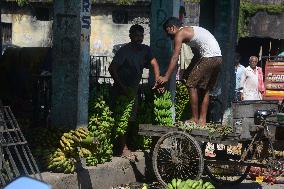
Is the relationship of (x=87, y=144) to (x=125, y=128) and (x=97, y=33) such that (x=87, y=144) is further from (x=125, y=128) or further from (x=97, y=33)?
(x=97, y=33)

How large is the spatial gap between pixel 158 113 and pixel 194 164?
1.43 m

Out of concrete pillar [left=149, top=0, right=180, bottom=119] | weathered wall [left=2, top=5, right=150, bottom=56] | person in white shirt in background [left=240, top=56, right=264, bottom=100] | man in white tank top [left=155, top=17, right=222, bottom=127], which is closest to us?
man in white tank top [left=155, top=17, right=222, bottom=127]

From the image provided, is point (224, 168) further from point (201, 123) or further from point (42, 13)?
point (42, 13)

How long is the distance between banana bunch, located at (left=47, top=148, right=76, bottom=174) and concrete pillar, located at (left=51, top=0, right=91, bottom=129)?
0.50m

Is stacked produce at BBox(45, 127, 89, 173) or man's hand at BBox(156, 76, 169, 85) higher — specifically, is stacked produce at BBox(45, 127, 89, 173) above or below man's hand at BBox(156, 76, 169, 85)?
below

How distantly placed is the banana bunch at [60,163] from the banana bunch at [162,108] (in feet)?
6.36

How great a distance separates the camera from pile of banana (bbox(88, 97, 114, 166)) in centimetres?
785

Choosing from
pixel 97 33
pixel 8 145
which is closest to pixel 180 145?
pixel 8 145

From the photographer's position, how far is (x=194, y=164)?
7.58m

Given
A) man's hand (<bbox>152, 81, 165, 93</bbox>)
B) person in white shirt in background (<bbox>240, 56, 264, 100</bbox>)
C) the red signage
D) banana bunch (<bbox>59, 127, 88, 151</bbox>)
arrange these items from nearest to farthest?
banana bunch (<bbox>59, 127, 88, 151</bbox>) < man's hand (<bbox>152, 81, 165, 93</bbox>) < person in white shirt in background (<bbox>240, 56, 264, 100</bbox>) < the red signage

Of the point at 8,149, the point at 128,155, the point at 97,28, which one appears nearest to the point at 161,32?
the point at 128,155

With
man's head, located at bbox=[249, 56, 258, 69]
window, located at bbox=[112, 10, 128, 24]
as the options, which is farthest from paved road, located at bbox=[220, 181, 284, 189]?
window, located at bbox=[112, 10, 128, 24]

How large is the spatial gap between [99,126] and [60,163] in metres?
1.00

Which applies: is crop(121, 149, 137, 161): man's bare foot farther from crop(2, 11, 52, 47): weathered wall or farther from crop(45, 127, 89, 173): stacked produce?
crop(2, 11, 52, 47): weathered wall
